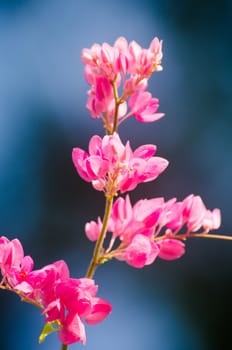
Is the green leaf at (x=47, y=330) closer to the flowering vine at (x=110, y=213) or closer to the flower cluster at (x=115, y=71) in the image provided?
the flowering vine at (x=110, y=213)

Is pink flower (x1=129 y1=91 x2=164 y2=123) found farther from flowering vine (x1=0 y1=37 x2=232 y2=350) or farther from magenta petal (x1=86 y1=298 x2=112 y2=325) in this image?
magenta petal (x1=86 y1=298 x2=112 y2=325)

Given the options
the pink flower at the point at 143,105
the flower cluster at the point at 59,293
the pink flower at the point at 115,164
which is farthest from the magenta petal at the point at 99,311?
the pink flower at the point at 143,105

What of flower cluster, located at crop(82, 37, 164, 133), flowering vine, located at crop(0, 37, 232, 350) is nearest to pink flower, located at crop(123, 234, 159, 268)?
flowering vine, located at crop(0, 37, 232, 350)

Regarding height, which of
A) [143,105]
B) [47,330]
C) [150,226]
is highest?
[143,105]

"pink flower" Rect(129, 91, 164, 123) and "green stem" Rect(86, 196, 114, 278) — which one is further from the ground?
"pink flower" Rect(129, 91, 164, 123)

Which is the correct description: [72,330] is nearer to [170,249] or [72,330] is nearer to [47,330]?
[47,330]

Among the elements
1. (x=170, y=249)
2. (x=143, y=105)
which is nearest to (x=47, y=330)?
(x=170, y=249)

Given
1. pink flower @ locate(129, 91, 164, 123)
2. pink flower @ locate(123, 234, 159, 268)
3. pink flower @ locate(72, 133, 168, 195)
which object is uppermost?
pink flower @ locate(129, 91, 164, 123)
